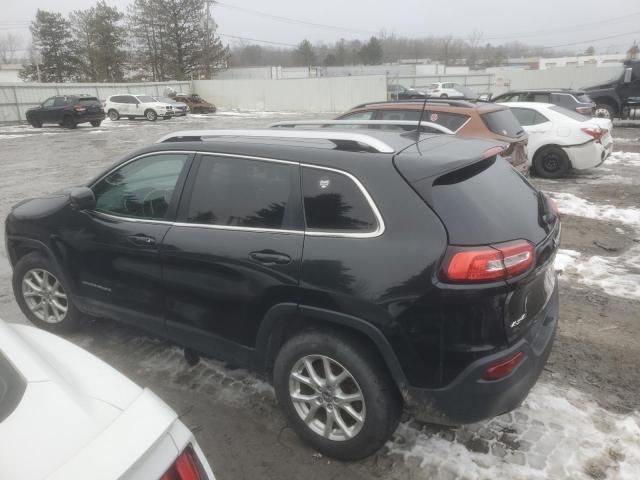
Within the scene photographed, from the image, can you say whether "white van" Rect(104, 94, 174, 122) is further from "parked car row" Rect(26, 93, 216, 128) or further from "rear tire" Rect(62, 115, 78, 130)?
"rear tire" Rect(62, 115, 78, 130)

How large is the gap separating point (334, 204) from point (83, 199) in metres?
2.00

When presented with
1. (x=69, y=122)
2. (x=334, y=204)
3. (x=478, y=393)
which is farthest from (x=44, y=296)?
(x=69, y=122)

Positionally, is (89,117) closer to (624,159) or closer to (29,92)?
(29,92)

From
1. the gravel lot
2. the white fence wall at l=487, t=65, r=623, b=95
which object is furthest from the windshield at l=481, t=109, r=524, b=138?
the white fence wall at l=487, t=65, r=623, b=95

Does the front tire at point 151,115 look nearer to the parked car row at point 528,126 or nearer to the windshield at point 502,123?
the parked car row at point 528,126

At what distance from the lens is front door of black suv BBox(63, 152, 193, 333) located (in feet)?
10.5

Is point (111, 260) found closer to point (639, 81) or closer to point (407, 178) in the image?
point (407, 178)

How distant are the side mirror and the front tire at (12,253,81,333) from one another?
26.7 inches

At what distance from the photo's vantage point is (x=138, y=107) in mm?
30578

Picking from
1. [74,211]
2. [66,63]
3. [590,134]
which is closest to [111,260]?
[74,211]

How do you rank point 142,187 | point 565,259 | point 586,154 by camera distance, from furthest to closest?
1. point 586,154
2. point 565,259
3. point 142,187

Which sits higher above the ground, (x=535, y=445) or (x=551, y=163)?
(x=551, y=163)

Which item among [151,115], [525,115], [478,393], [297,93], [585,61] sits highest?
[585,61]

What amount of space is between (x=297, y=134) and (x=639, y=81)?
19659 mm
